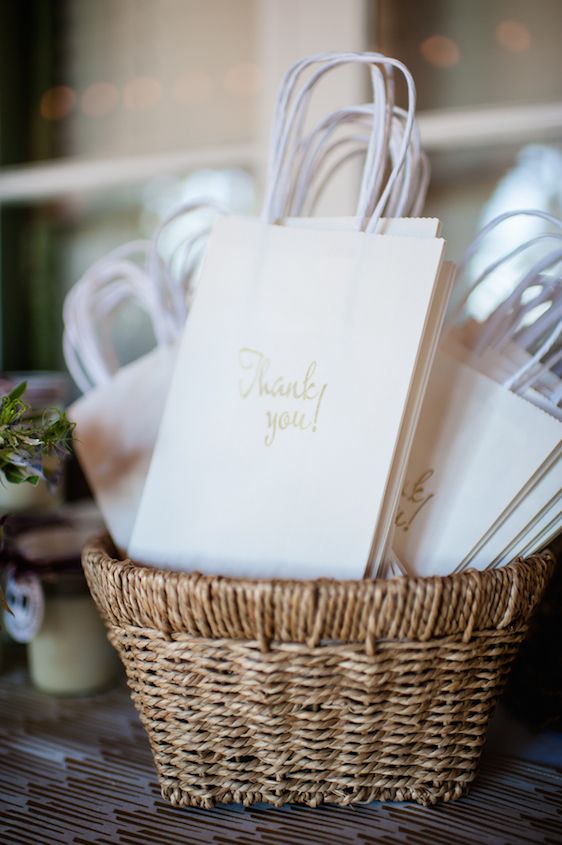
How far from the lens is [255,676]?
513 mm

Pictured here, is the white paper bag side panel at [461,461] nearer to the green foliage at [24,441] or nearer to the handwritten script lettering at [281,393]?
the handwritten script lettering at [281,393]

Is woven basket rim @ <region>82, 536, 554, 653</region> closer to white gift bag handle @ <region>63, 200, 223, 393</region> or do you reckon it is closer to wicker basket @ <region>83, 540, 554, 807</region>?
wicker basket @ <region>83, 540, 554, 807</region>

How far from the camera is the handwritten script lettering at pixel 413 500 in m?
0.58

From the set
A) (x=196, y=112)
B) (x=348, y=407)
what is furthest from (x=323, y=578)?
(x=196, y=112)

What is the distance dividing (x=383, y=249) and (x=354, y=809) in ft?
1.36

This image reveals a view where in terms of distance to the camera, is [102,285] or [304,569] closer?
[304,569]

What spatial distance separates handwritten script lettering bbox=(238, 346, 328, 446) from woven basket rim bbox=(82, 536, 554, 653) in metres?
0.12

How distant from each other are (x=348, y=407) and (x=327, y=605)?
0.14 metres

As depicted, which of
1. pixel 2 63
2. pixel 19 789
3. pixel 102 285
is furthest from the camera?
pixel 2 63

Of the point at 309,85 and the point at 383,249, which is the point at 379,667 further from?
the point at 309,85

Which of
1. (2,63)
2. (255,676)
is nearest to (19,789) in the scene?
(255,676)

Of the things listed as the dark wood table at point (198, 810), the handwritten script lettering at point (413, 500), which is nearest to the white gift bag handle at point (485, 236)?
the handwritten script lettering at point (413, 500)

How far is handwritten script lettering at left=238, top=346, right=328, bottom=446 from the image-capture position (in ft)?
1.82

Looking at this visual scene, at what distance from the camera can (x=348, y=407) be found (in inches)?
21.4
